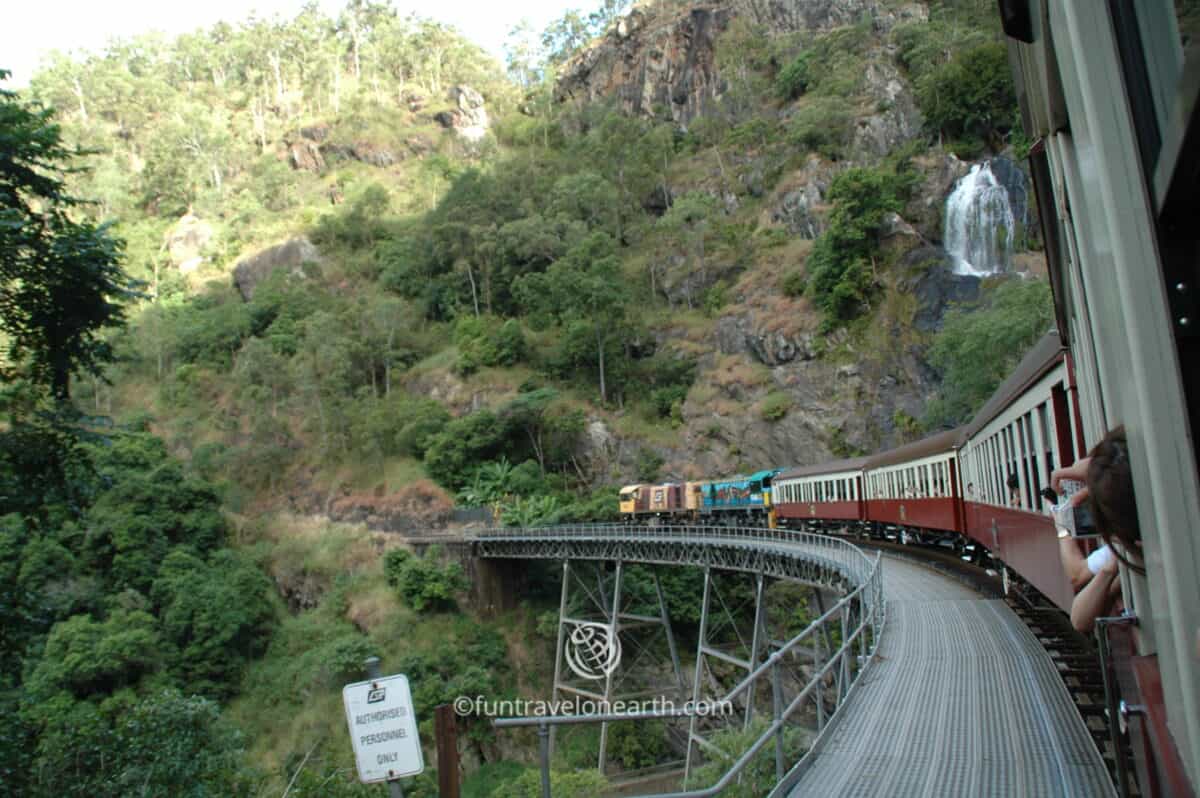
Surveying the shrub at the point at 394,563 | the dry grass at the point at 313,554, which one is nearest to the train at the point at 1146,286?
the shrub at the point at 394,563

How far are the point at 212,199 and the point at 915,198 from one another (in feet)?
178

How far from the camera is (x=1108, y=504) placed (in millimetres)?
1777

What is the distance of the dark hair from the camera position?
Answer: 172cm

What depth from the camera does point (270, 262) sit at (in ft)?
191

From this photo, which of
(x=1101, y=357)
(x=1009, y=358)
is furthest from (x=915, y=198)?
(x=1101, y=357)

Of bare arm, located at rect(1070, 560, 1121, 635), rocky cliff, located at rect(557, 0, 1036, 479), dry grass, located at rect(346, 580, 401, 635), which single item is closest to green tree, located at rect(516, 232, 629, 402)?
rocky cliff, located at rect(557, 0, 1036, 479)

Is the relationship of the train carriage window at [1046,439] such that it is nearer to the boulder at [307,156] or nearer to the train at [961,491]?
the train at [961,491]

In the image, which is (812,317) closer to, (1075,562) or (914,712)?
(914,712)

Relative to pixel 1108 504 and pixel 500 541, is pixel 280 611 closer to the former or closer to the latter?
pixel 500 541

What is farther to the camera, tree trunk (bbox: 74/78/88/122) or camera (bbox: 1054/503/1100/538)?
tree trunk (bbox: 74/78/88/122)

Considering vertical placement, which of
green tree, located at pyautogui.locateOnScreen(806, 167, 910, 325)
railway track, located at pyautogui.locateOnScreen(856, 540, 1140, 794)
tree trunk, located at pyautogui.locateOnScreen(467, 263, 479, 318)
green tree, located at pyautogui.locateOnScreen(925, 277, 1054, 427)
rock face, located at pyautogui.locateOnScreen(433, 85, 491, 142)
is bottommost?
railway track, located at pyautogui.locateOnScreen(856, 540, 1140, 794)

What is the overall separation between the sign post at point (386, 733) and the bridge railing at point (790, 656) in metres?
0.59

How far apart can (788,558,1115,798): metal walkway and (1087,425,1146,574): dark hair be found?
12.0 ft

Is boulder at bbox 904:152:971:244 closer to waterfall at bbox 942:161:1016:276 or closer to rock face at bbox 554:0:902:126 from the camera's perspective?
waterfall at bbox 942:161:1016:276
